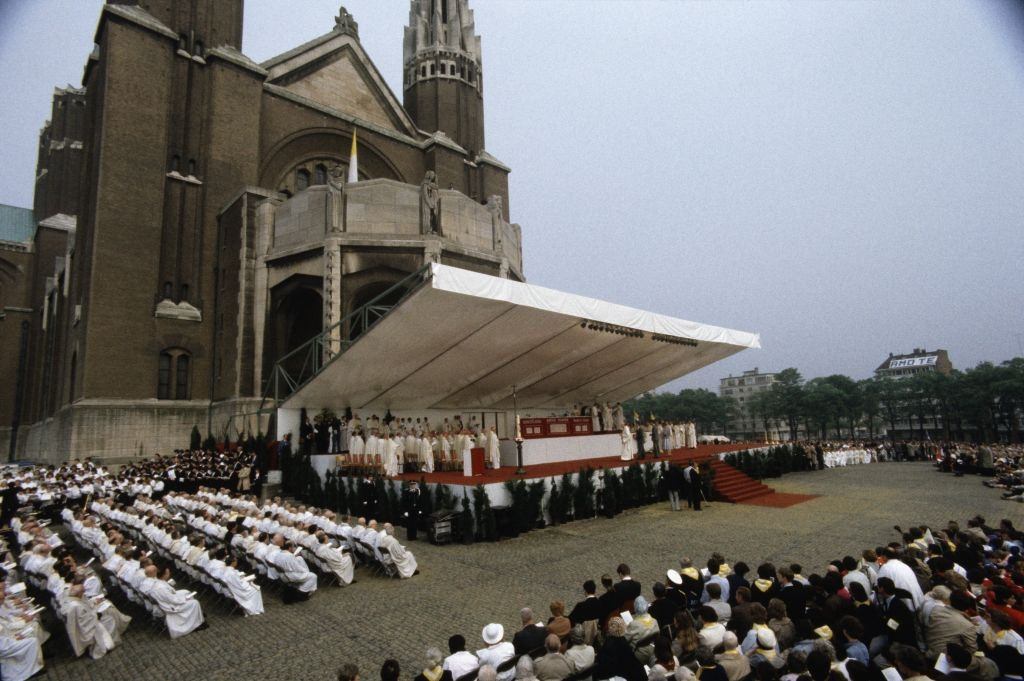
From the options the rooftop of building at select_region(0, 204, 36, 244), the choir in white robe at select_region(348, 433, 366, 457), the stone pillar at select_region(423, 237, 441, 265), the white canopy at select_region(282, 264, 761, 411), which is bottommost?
the choir in white robe at select_region(348, 433, 366, 457)

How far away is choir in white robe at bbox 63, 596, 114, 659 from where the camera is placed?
7.07m

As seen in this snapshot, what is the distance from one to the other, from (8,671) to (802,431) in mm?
112871

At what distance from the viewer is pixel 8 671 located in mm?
6387

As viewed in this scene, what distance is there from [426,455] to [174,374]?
16.6m

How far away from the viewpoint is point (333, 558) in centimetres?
961

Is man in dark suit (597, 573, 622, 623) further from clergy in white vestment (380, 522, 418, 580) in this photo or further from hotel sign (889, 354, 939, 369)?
hotel sign (889, 354, 939, 369)

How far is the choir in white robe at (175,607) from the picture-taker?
763 cm

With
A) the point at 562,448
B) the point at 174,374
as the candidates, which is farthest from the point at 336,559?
the point at 174,374

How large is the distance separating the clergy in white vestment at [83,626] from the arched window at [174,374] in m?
21.8

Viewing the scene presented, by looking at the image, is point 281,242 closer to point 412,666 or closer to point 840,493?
point 412,666

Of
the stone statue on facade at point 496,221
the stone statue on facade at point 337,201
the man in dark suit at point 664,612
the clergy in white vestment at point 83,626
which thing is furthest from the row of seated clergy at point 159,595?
the stone statue on facade at point 496,221

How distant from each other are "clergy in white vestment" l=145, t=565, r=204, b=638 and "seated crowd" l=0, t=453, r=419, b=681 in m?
0.01

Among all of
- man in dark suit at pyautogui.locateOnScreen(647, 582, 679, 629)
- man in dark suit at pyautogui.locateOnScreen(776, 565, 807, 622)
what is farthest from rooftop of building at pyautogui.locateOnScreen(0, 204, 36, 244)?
man in dark suit at pyautogui.locateOnScreen(776, 565, 807, 622)

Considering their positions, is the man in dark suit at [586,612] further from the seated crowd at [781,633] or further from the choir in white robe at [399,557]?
the choir in white robe at [399,557]
